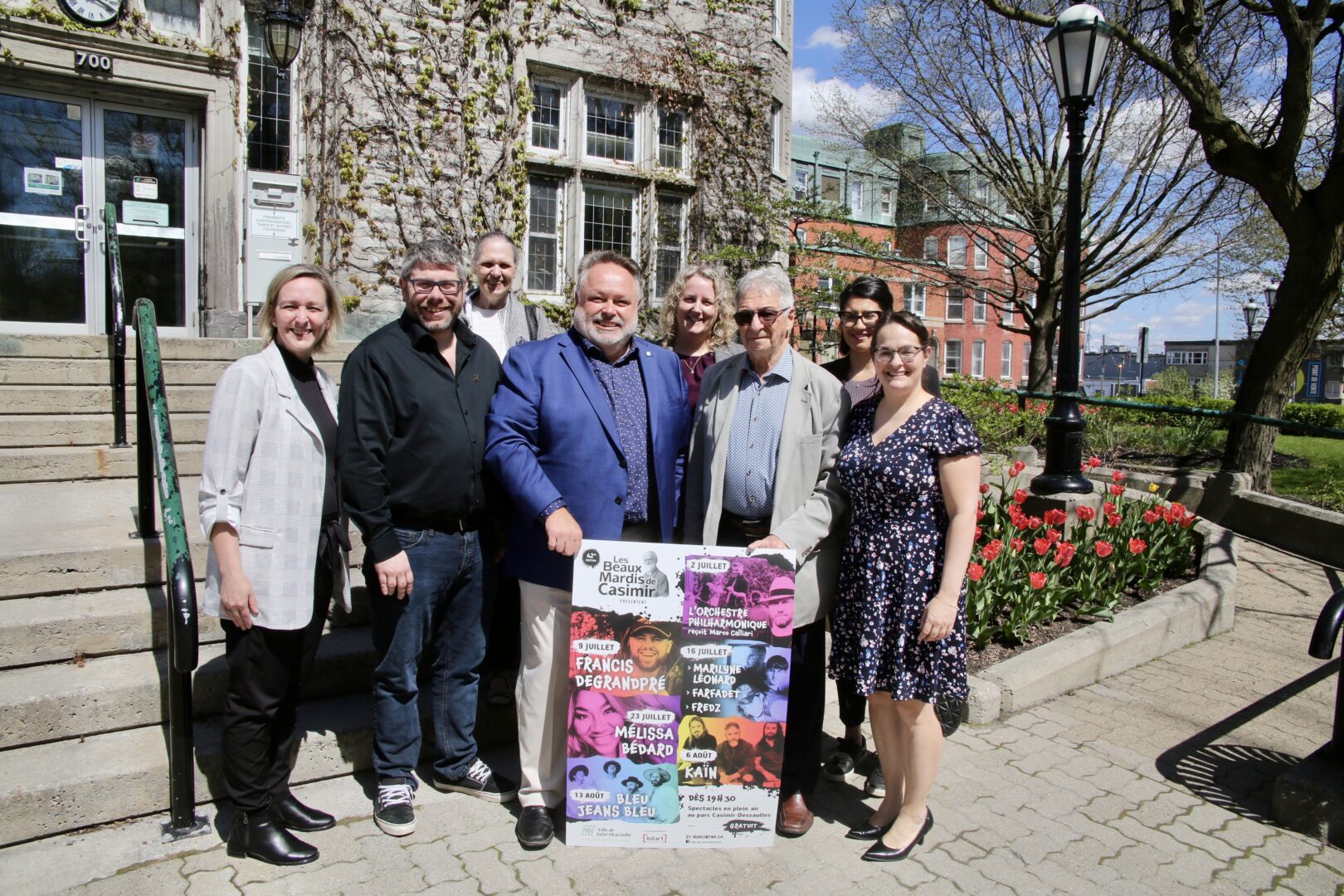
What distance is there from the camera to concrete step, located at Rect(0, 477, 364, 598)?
3.67 m

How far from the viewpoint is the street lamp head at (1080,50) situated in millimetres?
6797

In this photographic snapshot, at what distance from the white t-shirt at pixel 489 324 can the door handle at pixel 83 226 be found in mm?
6699

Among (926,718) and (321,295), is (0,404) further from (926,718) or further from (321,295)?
(926,718)

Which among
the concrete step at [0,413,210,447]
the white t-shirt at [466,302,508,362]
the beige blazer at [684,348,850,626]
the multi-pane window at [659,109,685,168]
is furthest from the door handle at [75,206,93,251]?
the beige blazer at [684,348,850,626]

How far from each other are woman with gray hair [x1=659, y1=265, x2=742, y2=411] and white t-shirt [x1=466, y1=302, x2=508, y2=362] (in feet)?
2.54

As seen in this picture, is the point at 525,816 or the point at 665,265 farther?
the point at 665,265

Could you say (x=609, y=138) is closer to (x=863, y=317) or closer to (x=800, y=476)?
(x=863, y=317)

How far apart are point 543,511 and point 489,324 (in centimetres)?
144

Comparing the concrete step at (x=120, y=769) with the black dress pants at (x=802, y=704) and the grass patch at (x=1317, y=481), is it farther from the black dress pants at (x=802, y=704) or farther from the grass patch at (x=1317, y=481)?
the grass patch at (x=1317, y=481)

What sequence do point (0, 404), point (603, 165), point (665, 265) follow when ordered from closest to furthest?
point (0, 404) → point (603, 165) → point (665, 265)

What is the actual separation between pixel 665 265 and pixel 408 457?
9036 millimetres

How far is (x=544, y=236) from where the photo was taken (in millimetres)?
10664

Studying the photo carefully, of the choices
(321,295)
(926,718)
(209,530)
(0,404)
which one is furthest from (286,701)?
(0,404)

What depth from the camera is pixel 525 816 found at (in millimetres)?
3135
